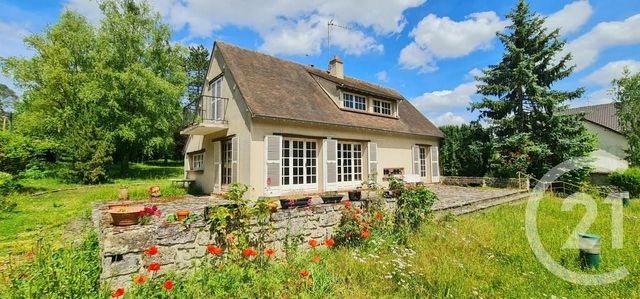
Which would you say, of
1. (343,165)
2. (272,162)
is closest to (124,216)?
(272,162)

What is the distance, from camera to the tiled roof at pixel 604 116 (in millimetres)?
20656

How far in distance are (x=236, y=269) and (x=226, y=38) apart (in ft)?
35.8

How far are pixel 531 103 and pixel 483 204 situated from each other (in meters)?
8.09

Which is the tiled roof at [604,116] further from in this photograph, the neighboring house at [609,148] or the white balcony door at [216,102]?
the white balcony door at [216,102]

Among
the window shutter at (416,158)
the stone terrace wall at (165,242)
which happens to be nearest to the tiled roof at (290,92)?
the window shutter at (416,158)

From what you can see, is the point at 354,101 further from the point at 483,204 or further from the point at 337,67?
the point at 483,204

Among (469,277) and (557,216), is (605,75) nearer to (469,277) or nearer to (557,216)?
(557,216)

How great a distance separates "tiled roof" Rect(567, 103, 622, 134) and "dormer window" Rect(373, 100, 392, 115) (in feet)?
51.7

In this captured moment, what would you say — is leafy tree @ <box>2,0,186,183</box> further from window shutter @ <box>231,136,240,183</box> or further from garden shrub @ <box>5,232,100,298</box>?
garden shrub @ <box>5,232,100,298</box>

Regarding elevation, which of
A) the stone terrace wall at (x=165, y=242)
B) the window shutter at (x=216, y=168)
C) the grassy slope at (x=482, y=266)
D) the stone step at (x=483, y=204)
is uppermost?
the window shutter at (x=216, y=168)

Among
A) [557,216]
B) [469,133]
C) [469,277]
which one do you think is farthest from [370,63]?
[469,277]

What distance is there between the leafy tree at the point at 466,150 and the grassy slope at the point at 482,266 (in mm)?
8818

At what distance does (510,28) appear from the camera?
1453 centimetres

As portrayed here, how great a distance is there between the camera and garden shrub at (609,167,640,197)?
1355cm
